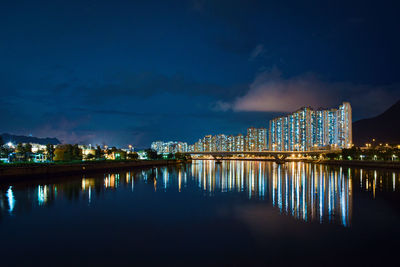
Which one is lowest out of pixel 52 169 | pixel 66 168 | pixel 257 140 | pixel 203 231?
pixel 203 231

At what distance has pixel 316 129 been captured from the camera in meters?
120

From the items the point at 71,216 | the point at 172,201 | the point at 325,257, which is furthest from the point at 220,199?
the point at 325,257

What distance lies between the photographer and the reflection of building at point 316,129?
10879 centimetres

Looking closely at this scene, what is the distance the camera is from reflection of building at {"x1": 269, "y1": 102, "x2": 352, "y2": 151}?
357ft

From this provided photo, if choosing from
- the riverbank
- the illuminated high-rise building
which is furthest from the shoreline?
the illuminated high-rise building

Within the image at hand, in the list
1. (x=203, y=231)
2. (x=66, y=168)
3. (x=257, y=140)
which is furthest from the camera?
(x=257, y=140)

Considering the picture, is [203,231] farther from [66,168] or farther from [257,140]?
[257,140]

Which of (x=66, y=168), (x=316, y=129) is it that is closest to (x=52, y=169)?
(x=66, y=168)

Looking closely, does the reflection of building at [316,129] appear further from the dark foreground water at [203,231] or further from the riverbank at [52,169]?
the dark foreground water at [203,231]

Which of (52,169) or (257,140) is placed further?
(257,140)

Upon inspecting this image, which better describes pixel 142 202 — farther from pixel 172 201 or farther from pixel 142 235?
pixel 142 235

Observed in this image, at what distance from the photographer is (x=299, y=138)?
406ft

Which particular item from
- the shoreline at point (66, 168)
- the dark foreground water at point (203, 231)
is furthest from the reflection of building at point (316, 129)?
the dark foreground water at point (203, 231)

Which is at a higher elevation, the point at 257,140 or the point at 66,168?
the point at 257,140
